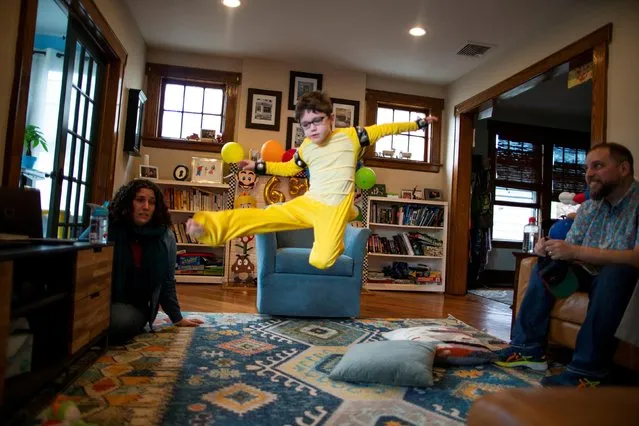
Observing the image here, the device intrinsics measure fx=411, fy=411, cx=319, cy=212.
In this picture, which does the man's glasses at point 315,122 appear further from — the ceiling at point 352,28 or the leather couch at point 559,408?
the ceiling at point 352,28

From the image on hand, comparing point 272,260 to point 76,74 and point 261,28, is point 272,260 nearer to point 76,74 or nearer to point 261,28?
point 76,74

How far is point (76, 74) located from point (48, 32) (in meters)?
1.34

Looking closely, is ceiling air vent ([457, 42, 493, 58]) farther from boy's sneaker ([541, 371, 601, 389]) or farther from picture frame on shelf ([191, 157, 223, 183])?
boy's sneaker ([541, 371, 601, 389])

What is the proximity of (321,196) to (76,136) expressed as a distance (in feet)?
7.85

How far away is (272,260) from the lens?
9.79 feet

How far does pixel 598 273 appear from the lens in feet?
6.47

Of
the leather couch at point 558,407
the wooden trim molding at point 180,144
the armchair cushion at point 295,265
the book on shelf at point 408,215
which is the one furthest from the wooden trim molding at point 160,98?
the leather couch at point 558,407

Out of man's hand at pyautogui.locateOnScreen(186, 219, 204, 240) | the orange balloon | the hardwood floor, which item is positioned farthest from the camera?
the orange balloon

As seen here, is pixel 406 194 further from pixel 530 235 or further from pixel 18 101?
pixel 18 101

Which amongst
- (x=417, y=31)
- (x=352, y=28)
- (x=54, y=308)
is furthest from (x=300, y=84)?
(x=54, y=308)

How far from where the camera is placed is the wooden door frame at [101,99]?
6.95 ft

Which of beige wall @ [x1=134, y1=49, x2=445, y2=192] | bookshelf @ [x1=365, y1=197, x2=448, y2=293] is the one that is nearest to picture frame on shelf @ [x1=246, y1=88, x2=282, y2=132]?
beige wall @ [x1=134, y1=49, x2=445, y2=192]

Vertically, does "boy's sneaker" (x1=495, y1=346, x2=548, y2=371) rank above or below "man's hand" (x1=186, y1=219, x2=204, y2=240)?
below

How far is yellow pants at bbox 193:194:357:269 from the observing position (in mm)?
1651
